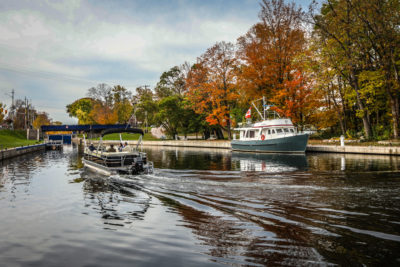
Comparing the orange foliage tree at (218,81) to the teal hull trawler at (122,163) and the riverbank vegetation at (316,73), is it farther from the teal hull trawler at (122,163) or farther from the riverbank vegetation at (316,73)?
the teal hull trawler at (122,163)

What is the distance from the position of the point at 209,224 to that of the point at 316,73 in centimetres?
2937

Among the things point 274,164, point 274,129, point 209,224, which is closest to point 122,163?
point 209,224

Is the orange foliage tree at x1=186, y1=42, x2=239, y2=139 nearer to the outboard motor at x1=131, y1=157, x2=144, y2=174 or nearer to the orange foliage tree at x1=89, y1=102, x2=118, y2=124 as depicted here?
the outboard motor at x1=131, y1=157, x2=144, y2=174

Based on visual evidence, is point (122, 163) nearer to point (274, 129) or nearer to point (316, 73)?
point (274, 129)

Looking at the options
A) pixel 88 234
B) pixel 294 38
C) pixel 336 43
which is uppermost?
pixel 294 38

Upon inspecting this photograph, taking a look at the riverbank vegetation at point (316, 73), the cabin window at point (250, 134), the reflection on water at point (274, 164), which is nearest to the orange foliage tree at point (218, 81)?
the riverbank vegetation at point (316, 73)

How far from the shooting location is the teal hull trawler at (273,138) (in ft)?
94.0

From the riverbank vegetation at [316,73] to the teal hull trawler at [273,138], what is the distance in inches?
142

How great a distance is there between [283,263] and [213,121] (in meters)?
38.7

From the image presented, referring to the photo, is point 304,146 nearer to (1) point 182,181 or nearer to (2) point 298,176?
(2) point 298,176

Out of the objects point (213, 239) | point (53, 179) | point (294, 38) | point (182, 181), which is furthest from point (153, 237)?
point (294, 38)

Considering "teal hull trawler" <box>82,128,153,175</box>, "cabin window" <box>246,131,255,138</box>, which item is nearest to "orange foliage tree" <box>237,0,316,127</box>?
"cabin window" <box>246,131,255,138</box>

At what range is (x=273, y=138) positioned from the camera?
3006cm

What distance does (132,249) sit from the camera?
594 cm
